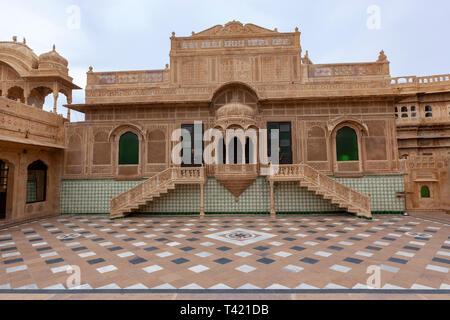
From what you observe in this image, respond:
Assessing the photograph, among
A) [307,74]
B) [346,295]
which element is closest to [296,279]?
[346,295]

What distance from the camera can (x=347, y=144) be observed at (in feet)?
39.8

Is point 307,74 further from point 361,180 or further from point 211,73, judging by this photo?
point 361,180

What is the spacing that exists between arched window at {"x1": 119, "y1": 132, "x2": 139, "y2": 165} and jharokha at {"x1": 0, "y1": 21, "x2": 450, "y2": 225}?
8cm

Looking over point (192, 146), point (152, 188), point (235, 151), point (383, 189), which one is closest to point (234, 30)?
point (192, 146)

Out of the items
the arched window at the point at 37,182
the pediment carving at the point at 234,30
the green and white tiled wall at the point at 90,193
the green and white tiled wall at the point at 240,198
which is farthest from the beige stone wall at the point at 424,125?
the arched window at the point at 37,182

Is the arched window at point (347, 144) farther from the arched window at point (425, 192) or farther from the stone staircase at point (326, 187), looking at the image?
the arched window at point (425, 192)

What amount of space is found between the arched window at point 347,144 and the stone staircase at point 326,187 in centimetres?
202

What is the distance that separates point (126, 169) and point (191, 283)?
979 cm

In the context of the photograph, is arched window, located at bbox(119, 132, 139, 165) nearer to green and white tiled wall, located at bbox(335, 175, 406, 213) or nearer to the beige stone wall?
green and white tiled wall, located at bbox(335, 175, 406, 213)

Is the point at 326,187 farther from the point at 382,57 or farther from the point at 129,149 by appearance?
the point at 129,149

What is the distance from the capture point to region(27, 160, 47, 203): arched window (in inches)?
460

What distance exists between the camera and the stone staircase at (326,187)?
10.7m

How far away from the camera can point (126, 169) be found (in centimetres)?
1262

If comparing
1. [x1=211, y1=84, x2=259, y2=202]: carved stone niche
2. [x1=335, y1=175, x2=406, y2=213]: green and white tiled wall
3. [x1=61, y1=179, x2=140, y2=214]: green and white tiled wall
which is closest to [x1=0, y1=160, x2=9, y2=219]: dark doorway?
[x1=61, y1=179, x2=140, y2=214]: green and white tiled wall
